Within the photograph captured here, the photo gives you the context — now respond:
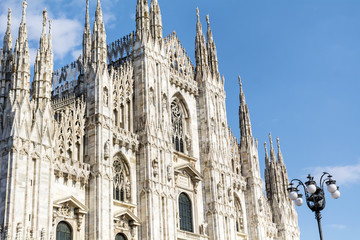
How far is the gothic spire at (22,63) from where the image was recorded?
87.2 ft

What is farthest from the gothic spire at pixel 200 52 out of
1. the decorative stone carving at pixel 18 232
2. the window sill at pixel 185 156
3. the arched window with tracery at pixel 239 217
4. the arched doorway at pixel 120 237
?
the decorative stone carving at pixel 18 232

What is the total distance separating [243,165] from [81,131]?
723 inches

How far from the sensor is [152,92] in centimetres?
3581

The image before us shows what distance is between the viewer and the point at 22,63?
1065 inches

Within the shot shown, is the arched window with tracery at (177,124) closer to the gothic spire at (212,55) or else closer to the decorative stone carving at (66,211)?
the gothic spire at (212,55)

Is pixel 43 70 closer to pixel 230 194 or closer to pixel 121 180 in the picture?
pixel 121 180

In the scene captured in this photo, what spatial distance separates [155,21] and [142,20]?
1.40 m

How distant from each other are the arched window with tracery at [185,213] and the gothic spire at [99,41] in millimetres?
10972

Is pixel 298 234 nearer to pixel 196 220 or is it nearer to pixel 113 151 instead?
pixel 196 220

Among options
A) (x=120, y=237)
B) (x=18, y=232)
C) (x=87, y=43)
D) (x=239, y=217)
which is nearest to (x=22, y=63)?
(x=87, y=43)

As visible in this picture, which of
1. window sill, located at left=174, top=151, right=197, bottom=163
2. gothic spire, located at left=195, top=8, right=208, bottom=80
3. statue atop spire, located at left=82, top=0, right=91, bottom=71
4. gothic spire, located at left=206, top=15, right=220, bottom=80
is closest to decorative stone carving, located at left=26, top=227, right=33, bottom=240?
statue atop spire, located at left=82, top=0, right=91, bottom=71

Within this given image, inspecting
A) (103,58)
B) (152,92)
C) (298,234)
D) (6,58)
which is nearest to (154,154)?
(152,92)

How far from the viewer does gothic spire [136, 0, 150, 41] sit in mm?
37050

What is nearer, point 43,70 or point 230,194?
point 43,70
